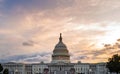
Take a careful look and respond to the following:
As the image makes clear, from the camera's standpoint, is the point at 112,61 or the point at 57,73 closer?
the point at 112,61

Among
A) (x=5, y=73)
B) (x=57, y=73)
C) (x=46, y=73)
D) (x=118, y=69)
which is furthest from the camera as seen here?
(x=57, y=73)

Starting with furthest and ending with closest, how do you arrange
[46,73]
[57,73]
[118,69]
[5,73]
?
[57,73] → [5,73] → [118,69] → [46,73]

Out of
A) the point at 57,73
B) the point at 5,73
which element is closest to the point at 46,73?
the point at 5,73

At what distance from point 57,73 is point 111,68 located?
2435 inches

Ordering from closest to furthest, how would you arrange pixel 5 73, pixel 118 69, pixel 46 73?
pixel 46 73 < pixel 118 69 < pixel 5 73

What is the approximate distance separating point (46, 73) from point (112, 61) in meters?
38.6

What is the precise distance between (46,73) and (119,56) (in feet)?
132

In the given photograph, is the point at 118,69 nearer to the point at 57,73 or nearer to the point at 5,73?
the point at 5,73

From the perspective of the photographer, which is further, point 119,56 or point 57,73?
point 57,73

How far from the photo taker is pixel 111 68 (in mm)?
122062

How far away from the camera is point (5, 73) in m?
141

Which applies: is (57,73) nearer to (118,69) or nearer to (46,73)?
(118,69)

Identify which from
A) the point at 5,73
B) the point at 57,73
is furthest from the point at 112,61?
the point at 57,73

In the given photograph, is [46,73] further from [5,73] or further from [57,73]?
[57,73]
